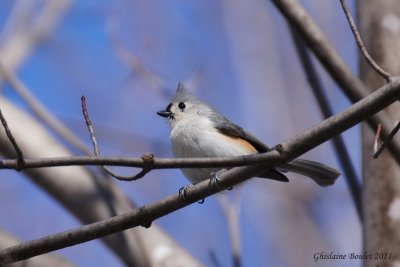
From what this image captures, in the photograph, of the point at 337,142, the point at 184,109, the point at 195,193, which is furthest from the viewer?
the point at 184,109

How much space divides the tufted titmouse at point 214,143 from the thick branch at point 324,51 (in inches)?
16.3

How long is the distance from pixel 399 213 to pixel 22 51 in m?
3.70

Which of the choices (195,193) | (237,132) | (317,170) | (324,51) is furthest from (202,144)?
(195,193)

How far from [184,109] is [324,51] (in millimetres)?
1066

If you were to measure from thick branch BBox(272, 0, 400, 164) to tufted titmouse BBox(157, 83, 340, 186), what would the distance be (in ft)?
1.36

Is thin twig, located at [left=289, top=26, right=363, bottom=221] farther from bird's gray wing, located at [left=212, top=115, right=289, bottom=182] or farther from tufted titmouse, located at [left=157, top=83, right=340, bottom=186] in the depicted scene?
bird's gray wing, located at [left=212, top=115, right=289, bottom=182]

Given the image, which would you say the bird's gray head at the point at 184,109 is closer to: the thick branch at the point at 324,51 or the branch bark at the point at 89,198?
the branch bark at the point at 89,198

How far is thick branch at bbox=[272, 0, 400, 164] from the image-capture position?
2.93 metres

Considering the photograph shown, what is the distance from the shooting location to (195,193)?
2244mm

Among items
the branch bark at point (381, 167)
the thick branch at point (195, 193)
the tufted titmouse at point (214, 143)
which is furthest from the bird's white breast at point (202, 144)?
the thick branch at point (195, 193)

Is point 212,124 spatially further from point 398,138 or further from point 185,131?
point 398,138

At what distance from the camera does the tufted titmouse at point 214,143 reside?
318 centimetres

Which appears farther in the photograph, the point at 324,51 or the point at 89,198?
the point at 89,198

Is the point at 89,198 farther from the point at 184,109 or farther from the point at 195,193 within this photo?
the point at 195,193
